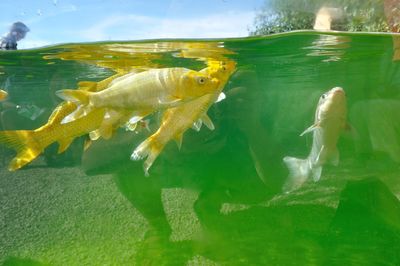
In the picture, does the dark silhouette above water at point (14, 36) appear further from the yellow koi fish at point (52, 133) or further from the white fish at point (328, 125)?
the white fish at point (328, 125)

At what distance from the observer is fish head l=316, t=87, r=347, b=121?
3.84 m

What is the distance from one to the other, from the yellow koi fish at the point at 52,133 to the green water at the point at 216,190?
2.92 feet

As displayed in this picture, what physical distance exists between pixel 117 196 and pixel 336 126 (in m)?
2.53

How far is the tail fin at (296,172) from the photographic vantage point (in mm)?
4875

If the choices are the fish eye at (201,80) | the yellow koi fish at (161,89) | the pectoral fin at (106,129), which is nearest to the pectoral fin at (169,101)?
the yellow koi fish at (161,89)

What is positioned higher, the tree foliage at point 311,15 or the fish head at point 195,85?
the tree foliage at point 311,15

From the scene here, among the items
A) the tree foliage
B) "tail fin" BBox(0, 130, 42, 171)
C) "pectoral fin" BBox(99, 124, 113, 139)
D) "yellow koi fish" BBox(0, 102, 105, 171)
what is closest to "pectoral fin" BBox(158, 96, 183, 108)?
"yellow koi fish" BBox(0, 102, 105, 171)

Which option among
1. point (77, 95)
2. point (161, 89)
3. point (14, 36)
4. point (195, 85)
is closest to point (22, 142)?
point (77, 95)

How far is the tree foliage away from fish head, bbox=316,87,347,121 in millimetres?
801

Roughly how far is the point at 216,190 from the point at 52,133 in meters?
2.24

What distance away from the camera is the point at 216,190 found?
5.16 metres

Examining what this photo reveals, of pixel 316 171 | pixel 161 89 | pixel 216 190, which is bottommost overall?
pixel 216 190

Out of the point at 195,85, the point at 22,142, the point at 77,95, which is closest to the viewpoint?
the point at 195,85

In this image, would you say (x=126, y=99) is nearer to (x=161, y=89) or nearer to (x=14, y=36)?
(x=161, y=89)
